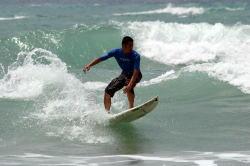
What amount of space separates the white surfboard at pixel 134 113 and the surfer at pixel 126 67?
0.14m

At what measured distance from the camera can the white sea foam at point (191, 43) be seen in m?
22.4

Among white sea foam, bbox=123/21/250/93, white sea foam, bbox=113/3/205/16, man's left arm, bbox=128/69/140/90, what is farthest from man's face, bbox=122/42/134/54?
white sea foam, bbox=113/3/205/16

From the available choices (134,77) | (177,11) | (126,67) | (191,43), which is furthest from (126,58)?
(177,11)

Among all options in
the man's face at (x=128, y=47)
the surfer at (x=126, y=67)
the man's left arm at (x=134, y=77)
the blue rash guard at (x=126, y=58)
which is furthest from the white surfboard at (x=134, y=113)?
the man's face at (x=128, y=47)

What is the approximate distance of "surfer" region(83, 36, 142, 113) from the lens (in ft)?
34.9

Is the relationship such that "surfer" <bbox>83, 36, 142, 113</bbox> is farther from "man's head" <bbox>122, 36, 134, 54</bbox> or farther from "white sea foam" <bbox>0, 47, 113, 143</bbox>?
"white sea foam" <bbox>0, 47, 113, 143</bbox>

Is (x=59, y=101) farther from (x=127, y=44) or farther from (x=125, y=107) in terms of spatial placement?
(x=127, y=44)

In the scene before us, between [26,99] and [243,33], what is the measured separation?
13.2 metres

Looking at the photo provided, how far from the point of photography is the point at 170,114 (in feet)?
41.7

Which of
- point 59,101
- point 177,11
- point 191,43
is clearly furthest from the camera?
point 177,11

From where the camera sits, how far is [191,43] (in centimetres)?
2492

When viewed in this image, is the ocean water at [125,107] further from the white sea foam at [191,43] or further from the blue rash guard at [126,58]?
the blue rash guard at [126,58]

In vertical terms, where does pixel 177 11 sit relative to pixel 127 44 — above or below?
above

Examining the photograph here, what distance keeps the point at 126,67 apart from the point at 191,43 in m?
14.2
